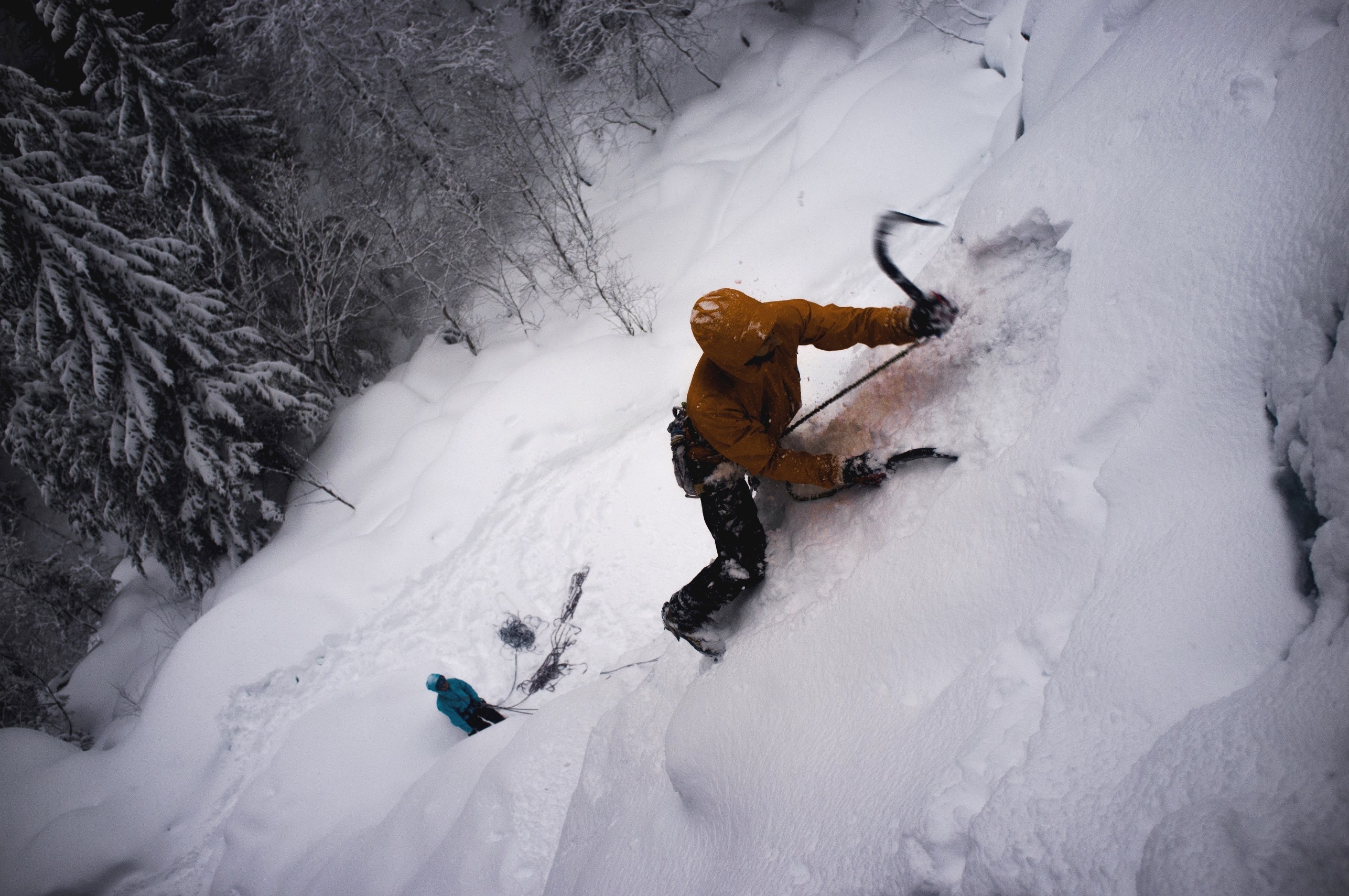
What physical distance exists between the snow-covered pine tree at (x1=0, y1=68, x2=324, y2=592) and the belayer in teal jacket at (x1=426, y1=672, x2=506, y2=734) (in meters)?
6.08

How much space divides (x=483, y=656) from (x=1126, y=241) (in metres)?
6.08

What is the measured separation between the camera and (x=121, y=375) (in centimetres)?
862

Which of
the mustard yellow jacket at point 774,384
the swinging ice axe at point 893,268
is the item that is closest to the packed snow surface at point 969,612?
the swinging ice axe at point 893,268

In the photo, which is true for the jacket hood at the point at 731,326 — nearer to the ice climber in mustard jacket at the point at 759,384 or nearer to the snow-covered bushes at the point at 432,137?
the ice climber in mustard jacket at the point at 759,384

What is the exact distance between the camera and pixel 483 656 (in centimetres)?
614

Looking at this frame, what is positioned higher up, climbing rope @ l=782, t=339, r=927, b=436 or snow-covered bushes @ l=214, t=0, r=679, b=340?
snow-covered bushes @ l=214, t=0, r=679, b=340

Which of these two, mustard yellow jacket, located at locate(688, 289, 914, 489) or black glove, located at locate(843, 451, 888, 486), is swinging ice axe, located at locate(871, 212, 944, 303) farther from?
black glove, located at locate(843, 451, 888, 486)

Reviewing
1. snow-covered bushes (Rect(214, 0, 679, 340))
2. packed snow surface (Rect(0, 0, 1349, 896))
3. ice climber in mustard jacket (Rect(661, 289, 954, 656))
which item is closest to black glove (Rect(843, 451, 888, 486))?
ice climber in mustard jacket (Rect(661, 289, 954, 656))

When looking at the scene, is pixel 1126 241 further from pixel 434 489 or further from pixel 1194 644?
pixel 434 489

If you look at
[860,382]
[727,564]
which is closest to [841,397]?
[860,382]

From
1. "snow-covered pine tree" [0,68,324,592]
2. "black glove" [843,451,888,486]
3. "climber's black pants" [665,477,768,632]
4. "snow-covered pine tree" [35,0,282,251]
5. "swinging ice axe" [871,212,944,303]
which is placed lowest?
"climber's black pants" [665,477,768,632]

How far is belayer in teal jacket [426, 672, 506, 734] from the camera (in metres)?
5.23

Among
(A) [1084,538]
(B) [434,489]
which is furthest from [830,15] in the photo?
(A) [1084,538]

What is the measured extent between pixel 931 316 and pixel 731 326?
3.26ft
